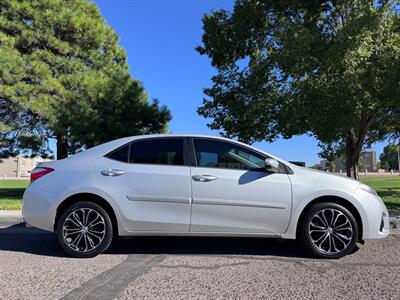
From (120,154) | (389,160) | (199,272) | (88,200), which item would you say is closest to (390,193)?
(120,154)

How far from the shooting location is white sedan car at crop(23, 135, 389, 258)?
19.4 feet

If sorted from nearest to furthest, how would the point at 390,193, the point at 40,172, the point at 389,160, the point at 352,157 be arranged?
1. the point at 40,172
2. the point at 352,157
3. the point at 390,193
4. the point at 389,160

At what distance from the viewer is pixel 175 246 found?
682cm

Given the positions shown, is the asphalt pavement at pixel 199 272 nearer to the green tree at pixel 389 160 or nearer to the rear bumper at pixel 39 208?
the rear bumper at pixel 39 208

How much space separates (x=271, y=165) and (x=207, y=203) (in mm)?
991

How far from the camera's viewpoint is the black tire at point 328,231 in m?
5.89

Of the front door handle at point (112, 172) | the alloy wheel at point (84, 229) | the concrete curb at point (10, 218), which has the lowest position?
the concrete curb at point (10, 218)

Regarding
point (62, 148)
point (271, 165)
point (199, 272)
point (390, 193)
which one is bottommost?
point (199, 272)

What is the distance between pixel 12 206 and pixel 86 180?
19.2ft

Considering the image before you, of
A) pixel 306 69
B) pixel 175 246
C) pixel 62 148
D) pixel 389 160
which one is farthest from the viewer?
pixel 389 160

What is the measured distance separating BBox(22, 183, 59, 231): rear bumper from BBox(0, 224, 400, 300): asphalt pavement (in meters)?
0.47

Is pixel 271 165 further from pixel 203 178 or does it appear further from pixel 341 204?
pixel 341 204

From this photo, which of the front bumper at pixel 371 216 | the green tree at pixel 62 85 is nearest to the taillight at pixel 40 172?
the front bumper at pixel 371 216

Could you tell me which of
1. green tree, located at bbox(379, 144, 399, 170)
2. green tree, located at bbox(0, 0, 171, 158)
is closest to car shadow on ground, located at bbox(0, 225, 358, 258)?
green tree, located at bbox(0, 0, 171, 158)
